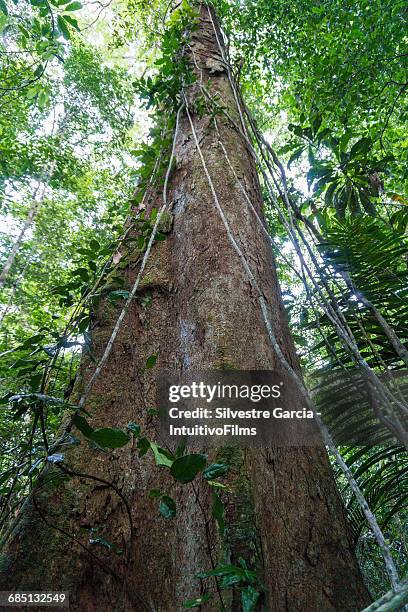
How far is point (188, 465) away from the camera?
1.82 feet

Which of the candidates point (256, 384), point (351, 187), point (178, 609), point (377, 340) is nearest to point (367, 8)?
point (351, 187)

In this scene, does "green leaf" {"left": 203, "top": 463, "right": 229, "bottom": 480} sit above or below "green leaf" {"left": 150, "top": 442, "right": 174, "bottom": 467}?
below

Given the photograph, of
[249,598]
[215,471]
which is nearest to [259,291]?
[215,471]

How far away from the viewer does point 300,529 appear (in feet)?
2.34

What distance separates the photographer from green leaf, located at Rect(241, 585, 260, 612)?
50 centimetres

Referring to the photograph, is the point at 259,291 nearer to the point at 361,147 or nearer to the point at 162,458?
the point at 162,458

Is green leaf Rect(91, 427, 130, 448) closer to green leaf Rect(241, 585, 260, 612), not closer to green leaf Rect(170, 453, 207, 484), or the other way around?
green leaf Rect(170, 453, 207, 484)

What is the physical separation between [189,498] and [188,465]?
248 mm

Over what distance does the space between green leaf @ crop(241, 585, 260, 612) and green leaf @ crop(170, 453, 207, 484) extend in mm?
175

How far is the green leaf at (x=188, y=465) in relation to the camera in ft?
1.81

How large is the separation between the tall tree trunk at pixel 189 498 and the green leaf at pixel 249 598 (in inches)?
2.0

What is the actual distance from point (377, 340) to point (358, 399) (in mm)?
255

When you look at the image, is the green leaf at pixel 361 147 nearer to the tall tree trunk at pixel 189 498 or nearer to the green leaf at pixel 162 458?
the tall tree trunk at pixel 189 498

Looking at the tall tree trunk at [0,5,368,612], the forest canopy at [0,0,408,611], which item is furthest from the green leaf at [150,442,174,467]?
the tall tree trunk at [0,5,368,612]
